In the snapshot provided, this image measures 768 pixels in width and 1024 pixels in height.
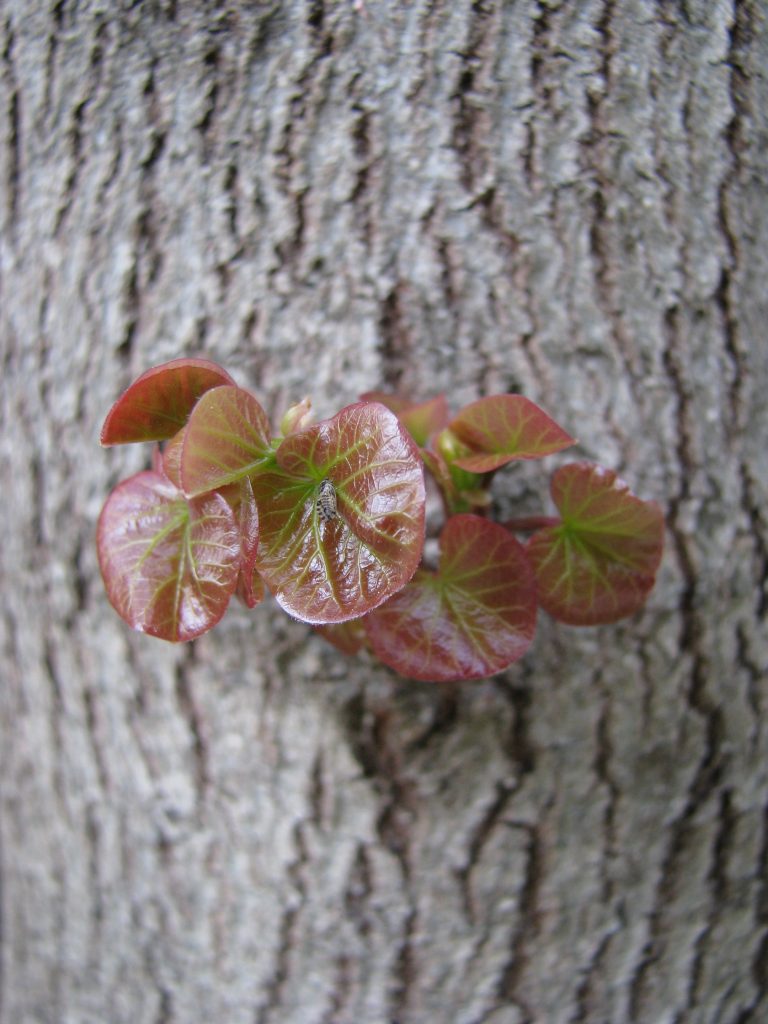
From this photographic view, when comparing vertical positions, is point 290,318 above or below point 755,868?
above

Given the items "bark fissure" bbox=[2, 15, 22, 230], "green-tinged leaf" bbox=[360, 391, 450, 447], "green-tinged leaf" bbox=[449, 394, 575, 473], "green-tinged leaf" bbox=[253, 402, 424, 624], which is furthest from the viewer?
"bark fissure" bbox=[2, 15, 22, 230]

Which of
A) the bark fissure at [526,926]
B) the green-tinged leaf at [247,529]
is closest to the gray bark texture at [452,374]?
the bark fissure at [526,926]

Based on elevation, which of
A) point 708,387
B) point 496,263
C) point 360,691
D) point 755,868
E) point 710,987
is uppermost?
point 496,263

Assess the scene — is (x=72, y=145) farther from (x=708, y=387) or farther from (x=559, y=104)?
(x=708, y=387)

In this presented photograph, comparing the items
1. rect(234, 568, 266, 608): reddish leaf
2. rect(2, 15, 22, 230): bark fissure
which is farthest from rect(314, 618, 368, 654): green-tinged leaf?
rect(2, 15, 22, 230): bark fissure

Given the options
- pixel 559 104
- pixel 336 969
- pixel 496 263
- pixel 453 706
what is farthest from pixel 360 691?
pixel 559 104

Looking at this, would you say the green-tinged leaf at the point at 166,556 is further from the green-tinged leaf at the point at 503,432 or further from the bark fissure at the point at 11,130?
the bark fissure at the point at 11,130

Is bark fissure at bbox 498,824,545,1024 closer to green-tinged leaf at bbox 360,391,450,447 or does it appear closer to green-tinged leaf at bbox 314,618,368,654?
green-tinged leaf at bbox 314,618,368,654
